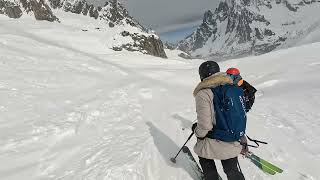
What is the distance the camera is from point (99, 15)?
4136 inches

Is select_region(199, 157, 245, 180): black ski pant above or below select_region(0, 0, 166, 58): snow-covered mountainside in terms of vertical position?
above

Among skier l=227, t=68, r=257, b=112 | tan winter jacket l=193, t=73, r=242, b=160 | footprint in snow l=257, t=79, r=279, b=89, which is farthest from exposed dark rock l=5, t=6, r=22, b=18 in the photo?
tan winter jacket l=193, t=73, r=242, b=160

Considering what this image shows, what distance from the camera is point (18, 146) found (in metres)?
10.8

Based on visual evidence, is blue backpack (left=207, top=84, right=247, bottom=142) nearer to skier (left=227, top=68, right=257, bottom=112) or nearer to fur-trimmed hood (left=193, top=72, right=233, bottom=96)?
fur-trimmed hood (left=193, top=72, right=233, bottom=96)

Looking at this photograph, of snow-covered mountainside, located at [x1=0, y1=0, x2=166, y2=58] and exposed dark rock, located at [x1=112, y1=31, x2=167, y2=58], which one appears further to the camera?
exposed dark rock, located at [x1=112, y1=31, x2=167, y2=58]

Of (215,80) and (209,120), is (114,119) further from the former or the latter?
(215,80)

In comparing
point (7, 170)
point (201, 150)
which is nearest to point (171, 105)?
point (7, 170)

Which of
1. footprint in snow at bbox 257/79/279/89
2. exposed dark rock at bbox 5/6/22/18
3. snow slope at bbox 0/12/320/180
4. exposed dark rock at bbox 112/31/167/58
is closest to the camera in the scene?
snow slope at bbox 0/12/320/180

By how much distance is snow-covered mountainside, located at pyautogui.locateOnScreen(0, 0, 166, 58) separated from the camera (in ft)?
199

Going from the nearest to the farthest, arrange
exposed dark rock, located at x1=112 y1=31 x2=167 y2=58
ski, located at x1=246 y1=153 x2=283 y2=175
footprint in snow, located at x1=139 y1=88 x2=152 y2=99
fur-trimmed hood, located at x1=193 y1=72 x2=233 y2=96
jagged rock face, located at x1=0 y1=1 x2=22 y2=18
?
fur-trimmed hood, located at x1=193 y1=72 x2=233 y2=96, ski, located at x1=246 y1=153 x2=283 y2=175, footprint in snow, located at x1=139 y1=88 x2=152 y2=99, jagged rock face, located at x1=0 y1=1 x2=22 y2=18, exposed dark rock, located at x1=112 y1=31 x2=167 y2=58

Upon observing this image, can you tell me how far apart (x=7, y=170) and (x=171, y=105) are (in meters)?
8.84

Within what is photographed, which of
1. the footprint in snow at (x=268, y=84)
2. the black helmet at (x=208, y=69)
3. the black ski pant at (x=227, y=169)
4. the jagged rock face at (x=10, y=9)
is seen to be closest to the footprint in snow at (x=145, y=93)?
the footprint in snow at (x=268, y=84)

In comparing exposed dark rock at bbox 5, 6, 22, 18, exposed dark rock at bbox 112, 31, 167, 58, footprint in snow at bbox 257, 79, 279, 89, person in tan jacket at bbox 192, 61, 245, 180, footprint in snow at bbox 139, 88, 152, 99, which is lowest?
exposed dark rock at bbox 112, 31, 167, 58

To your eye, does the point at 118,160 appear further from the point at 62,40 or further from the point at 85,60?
the point at 62,40
